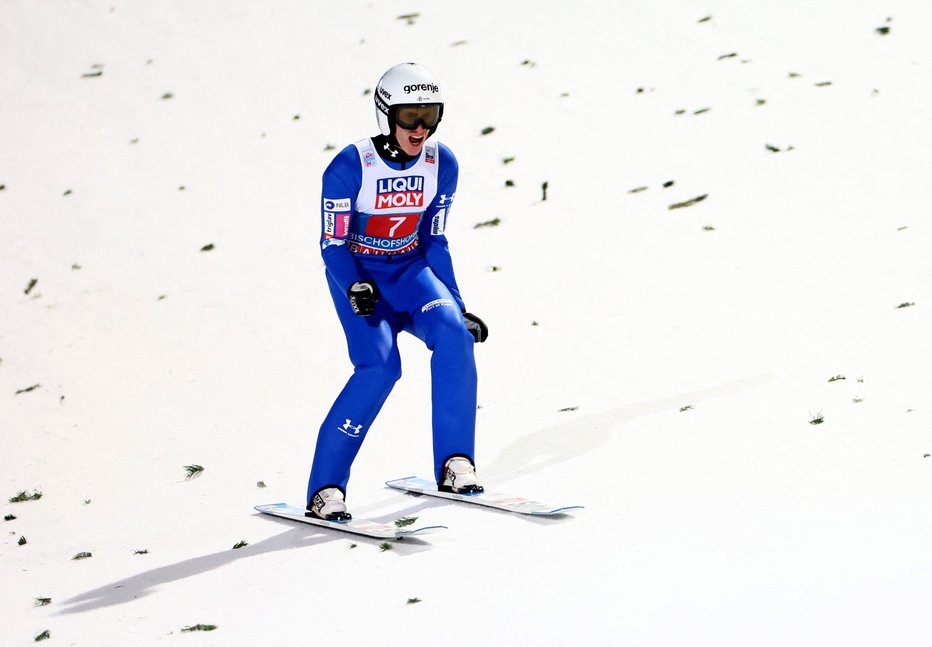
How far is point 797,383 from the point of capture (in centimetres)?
930

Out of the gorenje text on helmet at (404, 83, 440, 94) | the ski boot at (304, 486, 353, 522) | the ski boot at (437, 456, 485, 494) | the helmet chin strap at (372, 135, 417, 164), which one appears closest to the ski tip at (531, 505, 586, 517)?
the ski boot at (437, 456, 485, 494)

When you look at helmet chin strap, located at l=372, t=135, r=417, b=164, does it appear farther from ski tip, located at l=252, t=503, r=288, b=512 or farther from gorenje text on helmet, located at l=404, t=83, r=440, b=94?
ski tip, located at l=252, t=503, r=288, b=512

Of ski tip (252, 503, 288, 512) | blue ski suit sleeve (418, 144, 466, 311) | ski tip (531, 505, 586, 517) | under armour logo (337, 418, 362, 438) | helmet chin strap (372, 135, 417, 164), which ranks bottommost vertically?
ski tip (531, 505, 586, 517)

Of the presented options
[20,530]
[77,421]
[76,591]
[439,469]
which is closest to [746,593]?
[439,469]

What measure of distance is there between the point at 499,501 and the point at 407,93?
2.29 m

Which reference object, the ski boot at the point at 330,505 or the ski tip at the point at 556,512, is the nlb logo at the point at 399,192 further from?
the ski tip at the point at 556,512

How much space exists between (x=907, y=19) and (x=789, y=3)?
1606 mm

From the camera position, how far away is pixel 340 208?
24.3ft

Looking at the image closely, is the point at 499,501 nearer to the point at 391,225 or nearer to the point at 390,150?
the point at 391,225

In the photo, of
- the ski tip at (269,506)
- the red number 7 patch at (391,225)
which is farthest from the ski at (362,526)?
the red number 7 patch at (391,225)

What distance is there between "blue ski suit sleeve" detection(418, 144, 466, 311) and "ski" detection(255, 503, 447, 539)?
1382 millimetres

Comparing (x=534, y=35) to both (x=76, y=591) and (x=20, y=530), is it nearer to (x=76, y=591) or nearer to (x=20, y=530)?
(x=20, y=530)

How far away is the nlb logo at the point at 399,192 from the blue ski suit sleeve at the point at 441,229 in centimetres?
24

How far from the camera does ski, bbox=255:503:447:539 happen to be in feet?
22.8
